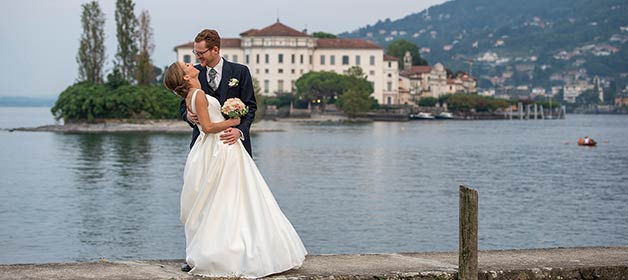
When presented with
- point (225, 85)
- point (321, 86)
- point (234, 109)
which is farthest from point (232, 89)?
point (321, 86)

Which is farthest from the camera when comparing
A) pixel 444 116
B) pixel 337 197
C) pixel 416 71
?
pixel 416 71

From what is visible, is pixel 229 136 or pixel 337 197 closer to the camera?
pixel 229 136

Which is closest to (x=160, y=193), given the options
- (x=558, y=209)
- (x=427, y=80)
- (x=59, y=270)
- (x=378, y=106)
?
(x=558, y=209)

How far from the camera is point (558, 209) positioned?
2788 centimetres

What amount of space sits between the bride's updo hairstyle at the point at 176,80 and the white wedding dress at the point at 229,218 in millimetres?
110

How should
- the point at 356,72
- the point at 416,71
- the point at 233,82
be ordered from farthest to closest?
the point at 416,71 → the point at 356,72 → the point at 233,82

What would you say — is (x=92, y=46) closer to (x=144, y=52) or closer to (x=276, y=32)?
(x=144, y=52)

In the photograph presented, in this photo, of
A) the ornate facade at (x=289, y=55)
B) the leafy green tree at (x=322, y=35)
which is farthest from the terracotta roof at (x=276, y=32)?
the leafy green tree at (x=322, y=35)

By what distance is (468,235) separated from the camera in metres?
6.98

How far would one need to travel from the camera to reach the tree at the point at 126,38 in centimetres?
7550

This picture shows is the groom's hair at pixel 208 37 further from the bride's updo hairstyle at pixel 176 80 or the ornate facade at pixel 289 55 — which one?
the ornate facade at pixel 289 55

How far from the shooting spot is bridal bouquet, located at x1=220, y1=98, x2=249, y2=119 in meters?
7.11

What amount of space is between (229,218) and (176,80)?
38.6 inches

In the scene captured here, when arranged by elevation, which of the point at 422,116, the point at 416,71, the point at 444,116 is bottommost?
the point at 444,116
